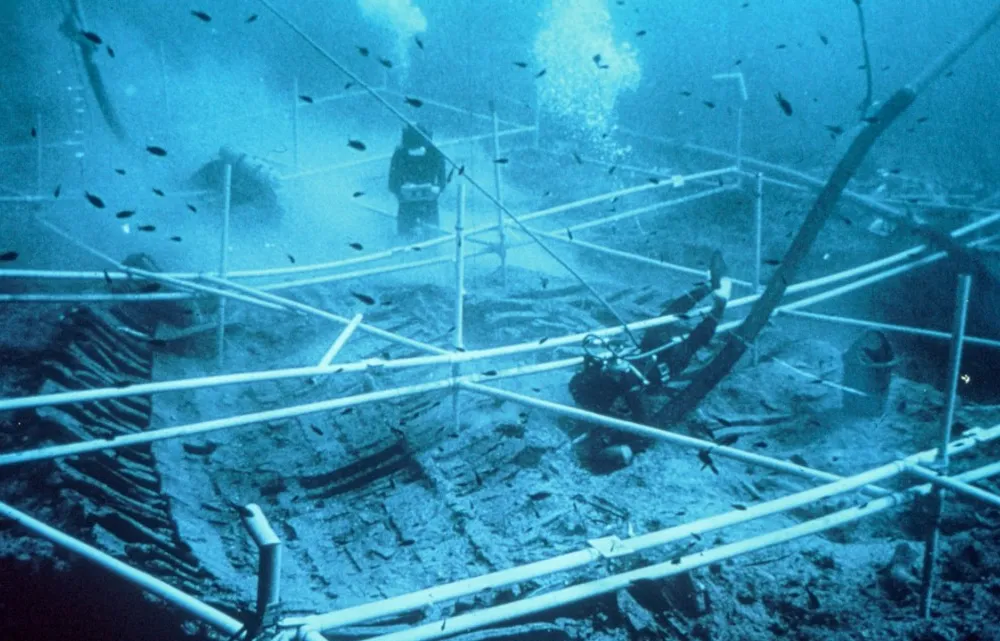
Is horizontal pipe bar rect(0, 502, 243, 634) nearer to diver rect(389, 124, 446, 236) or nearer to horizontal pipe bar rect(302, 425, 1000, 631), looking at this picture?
horizontal pipe bar rect(302, 425, 1000, 631)

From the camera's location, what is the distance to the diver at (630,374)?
4996mm

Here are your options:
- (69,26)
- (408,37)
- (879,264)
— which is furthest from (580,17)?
(879,264)

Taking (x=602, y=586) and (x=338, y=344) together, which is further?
(x=338, y=344)

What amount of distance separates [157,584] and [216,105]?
68.1 ft

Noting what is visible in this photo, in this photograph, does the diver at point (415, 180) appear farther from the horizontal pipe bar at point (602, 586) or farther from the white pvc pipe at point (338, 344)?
the horizontal pipe bar at point (602, 586)

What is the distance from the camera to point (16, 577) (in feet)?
9.87

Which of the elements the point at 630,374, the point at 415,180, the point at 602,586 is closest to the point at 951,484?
the point at 602,586

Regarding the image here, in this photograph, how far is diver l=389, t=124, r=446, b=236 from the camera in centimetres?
900

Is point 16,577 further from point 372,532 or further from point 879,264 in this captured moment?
point 879,264

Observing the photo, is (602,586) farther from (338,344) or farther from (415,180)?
(415,180)

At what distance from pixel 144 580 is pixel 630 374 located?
3675mm

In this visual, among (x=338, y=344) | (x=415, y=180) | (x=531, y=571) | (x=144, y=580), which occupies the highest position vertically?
(x=415, y=180)

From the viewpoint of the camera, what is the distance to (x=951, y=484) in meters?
3.05

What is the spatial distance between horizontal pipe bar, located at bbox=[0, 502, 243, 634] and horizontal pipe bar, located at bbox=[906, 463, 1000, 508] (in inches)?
130
